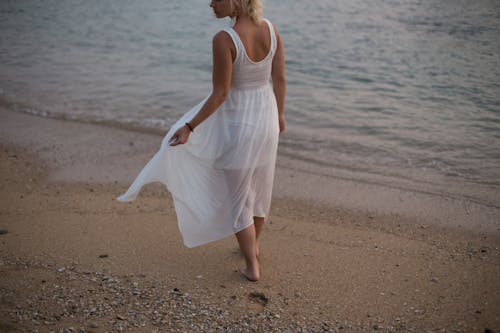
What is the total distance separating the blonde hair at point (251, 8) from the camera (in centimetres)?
257

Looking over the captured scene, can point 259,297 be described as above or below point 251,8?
below

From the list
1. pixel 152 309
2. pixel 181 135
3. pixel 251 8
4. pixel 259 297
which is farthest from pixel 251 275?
pixel 251 8

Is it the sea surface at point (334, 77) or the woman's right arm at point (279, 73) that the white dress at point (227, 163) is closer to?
the woman's right arm at point (279, 73)

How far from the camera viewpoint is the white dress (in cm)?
277

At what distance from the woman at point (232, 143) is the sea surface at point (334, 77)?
6.78 ft

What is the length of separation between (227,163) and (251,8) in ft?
3.07

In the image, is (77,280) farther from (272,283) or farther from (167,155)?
(272,283)

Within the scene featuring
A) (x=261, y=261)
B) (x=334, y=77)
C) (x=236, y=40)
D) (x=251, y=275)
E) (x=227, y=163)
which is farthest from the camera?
(x=334, y=77)

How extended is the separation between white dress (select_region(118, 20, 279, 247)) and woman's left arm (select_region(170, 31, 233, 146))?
0.10 meters

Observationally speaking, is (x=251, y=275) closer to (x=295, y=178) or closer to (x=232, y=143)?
(x=232, y=143)

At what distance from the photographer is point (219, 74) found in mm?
2545

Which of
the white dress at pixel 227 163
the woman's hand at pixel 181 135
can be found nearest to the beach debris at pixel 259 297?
the white dress at pixel 227 163

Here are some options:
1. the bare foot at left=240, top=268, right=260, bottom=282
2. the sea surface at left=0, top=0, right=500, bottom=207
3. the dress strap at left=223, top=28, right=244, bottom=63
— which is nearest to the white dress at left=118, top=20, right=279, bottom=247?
the dress strap at left=223, top=28, right=244, bottom=63

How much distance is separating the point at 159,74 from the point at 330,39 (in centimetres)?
412
